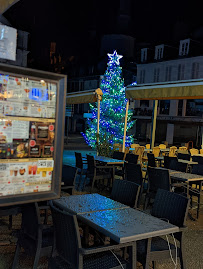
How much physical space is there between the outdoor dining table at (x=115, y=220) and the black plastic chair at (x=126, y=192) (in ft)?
1.22

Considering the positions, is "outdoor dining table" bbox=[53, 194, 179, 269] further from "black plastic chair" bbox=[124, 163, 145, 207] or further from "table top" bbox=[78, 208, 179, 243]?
"black plastic chair" bbox=[124, 163, 145, 207]

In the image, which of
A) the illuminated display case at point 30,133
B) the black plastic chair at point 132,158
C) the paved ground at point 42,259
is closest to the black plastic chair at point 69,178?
the paved ground at point 42,259

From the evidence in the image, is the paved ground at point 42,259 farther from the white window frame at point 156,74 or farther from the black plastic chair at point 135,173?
the white window frame at point 156,74

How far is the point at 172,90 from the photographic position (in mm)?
6758

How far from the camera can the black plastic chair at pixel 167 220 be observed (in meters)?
2.98

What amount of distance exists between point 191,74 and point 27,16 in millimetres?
22679

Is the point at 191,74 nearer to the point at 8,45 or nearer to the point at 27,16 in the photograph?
the point at 27,16

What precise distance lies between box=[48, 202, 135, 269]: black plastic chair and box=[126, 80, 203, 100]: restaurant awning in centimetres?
436

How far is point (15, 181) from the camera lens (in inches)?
88.9

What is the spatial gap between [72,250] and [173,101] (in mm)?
28770

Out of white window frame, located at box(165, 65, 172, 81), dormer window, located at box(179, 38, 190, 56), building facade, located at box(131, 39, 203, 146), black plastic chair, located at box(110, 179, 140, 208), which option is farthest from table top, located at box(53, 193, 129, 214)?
white window frame, located at box(165, 65, 172, 81)

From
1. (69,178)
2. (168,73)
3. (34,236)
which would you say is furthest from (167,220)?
(168,73)

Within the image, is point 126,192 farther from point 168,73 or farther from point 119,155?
point 168,73

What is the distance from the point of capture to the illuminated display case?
7.22ft
